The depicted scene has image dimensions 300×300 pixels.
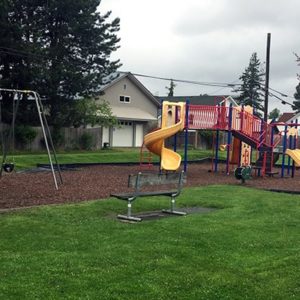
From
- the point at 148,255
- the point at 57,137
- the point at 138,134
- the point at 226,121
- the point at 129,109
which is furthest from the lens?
the point at 138,134

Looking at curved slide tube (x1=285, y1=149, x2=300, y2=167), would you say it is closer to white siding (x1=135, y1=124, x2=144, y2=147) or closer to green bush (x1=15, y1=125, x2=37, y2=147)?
green bush (x1=15, y1=125, x2=37, y2=147)

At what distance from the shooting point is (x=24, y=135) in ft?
110

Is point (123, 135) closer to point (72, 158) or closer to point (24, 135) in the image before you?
point (24, 135)

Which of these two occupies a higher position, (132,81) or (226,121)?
(132,81)

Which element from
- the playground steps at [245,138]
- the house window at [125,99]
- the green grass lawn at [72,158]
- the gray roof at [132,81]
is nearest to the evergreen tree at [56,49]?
the green grass lawn at [72,158]

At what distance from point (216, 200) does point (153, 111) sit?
38.3 metres

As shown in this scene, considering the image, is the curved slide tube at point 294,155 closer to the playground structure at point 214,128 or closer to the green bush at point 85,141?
the playground structure at point 214,128

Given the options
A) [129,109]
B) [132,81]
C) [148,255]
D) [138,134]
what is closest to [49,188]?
[148,255]

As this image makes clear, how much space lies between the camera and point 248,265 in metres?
6.49

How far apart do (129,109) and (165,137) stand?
88.7 ft

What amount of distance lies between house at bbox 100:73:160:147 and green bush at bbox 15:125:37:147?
11669mm

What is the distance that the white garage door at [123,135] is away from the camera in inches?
1847

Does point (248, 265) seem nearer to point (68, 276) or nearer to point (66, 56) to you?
point (68, 276)

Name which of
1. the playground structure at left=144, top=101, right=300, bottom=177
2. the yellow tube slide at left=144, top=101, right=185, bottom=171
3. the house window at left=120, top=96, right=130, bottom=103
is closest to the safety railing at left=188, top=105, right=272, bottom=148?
the playground structure at left=144, top=101, right=300, bottom=177
